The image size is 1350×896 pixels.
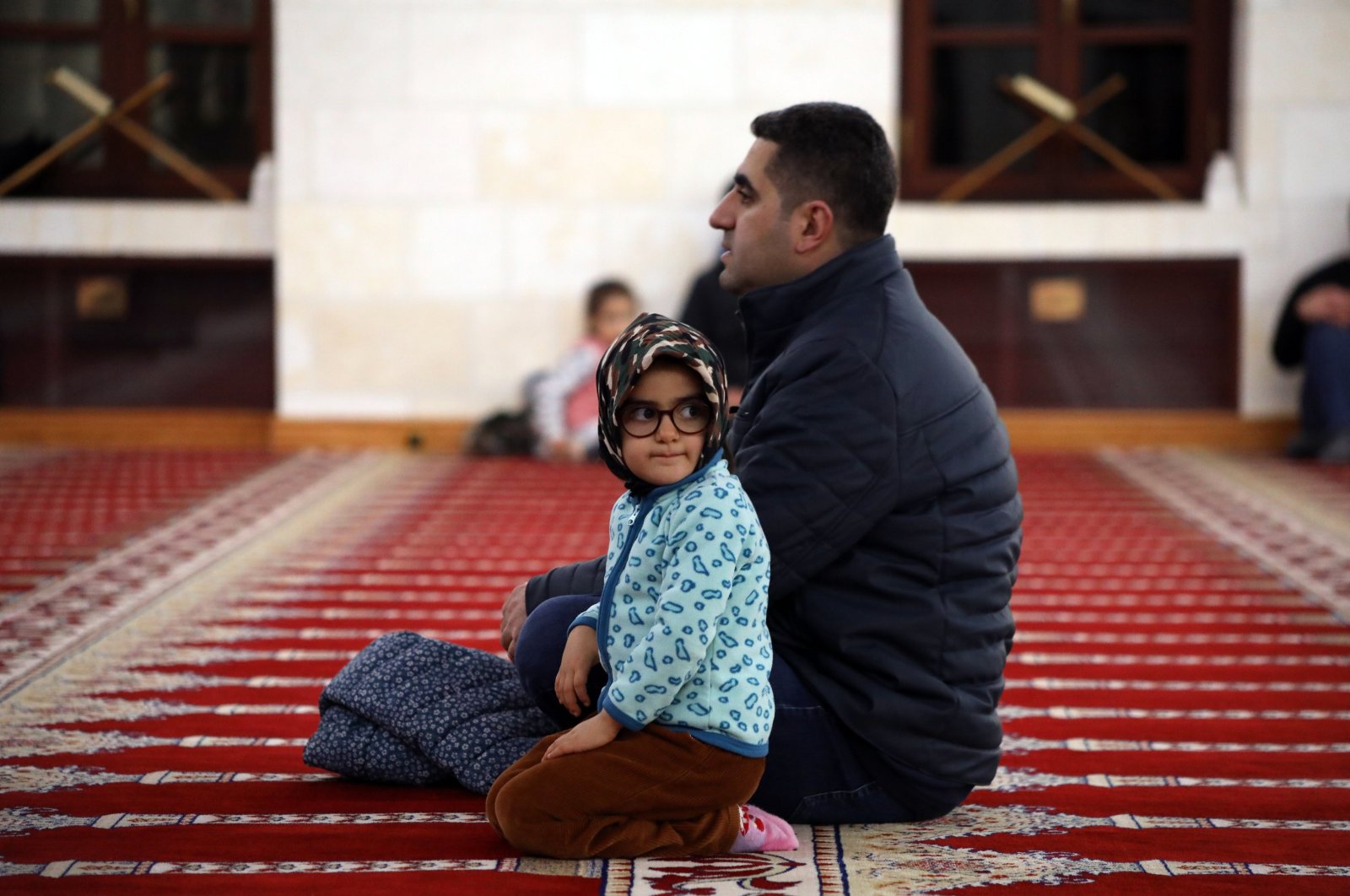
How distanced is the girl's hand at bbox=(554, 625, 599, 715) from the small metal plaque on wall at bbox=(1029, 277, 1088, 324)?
16.7ft

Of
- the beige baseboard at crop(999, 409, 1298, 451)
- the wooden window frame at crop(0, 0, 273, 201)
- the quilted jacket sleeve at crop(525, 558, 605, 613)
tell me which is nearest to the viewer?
the quilted jacket sleeve at crop(525, 558, 605, 613)

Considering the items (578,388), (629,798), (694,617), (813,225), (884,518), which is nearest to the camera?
(694,617)

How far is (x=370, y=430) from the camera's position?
6895 mm

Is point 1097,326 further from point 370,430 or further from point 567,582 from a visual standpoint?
point 567,582

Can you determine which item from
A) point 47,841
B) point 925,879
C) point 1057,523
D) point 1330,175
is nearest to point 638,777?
point 925,879

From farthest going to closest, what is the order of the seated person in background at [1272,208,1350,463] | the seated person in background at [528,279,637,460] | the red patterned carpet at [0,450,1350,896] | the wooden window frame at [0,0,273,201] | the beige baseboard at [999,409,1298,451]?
the wooden window frame at [0,0,273,201]
the beige baseboard at [999,409,1298,451]
the seated person in background at [528,279,637,460]
the seated person in background at [1272,208,1350,463]
the red patterned carpet at [0,450,1350,896]

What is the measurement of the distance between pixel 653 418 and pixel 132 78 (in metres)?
5.61

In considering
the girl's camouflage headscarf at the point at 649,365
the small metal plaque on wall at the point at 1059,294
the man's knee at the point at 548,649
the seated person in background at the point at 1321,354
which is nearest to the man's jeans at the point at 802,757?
the man's knee at the point at 548,649

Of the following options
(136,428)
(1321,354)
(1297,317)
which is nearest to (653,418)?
(1321,354)

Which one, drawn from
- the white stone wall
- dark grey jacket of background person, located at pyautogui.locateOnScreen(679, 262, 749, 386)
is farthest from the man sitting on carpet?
Answer: the white stone wall

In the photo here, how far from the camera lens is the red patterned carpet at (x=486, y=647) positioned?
6.80 ft

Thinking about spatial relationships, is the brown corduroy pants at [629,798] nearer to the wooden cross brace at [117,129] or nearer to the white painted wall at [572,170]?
the white painted wall at [572,170]

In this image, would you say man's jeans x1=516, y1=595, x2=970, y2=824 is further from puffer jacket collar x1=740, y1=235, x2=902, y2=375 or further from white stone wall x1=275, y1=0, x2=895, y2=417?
white stone wall x1=275, y1=0, x2=895, y2=417

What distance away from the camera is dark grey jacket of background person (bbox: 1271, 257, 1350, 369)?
6.60 m
